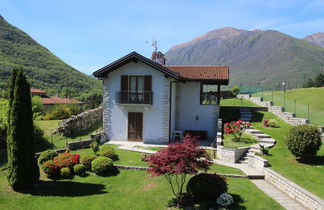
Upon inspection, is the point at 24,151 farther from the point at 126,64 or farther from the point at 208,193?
the point at 126,64

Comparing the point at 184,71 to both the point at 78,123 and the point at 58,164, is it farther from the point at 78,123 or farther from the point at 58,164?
the point at 58,164

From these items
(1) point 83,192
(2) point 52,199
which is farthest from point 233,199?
(2) point 52,199

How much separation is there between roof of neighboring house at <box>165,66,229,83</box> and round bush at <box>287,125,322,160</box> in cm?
902

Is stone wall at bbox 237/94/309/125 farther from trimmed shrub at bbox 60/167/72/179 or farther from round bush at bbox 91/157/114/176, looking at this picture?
trimmed shrub at bbox 60/167/72/179

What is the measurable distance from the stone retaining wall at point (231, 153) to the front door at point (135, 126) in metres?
7.33

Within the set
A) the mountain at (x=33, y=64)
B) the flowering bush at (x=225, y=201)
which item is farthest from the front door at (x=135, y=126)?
the mountain at (x=33, y=64)

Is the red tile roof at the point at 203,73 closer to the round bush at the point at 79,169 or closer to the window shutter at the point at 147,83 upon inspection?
the window shutter at the point at 147,83

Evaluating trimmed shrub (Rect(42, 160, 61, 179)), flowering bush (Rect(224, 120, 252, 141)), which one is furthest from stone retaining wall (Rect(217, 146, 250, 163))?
trimmed shrub (Rect(42, 160, 61, 179))

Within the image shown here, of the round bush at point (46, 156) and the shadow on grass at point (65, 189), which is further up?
the round bush at point (46, 156)

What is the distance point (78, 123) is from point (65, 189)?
486 inches

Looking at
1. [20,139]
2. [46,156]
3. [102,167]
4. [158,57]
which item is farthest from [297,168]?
[158,57]

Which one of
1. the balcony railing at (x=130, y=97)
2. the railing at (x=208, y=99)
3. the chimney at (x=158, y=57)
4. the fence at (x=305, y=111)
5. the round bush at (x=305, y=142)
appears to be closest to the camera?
the round bush at (x=305, y=142)

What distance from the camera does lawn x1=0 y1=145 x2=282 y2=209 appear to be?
9578 mm

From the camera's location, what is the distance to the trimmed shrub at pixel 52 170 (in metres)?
12.6
